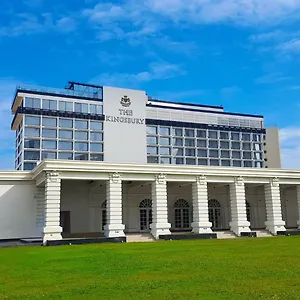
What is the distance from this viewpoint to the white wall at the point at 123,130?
240ft

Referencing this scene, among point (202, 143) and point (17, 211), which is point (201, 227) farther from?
point (202, 143)

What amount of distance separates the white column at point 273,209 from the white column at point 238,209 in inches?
98.2

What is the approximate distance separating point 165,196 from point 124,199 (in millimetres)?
6124

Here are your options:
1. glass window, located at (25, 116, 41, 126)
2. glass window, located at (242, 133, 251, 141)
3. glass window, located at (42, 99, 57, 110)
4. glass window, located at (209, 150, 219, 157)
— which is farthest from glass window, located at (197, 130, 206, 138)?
glass window, located at (25, 116, 41, 126)

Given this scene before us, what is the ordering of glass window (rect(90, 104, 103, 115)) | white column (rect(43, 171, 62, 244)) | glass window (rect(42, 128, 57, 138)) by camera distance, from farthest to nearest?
glass window (rect(90, 104, 103, 115)) → glass window (rect(42, 128, 57, 138)) → white column (rect(43, 171, 62, 244))

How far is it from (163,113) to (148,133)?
6.23 m

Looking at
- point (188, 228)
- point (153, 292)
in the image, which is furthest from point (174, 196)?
point (153, 292)

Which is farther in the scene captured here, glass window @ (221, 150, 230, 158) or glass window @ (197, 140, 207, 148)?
glass window @ (221, 150, 230, 158)

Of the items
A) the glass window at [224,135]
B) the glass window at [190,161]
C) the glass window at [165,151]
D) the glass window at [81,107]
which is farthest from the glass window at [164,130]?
the glass window at [81,107]

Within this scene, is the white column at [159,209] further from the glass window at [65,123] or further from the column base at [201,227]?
the glass window at [65,123]

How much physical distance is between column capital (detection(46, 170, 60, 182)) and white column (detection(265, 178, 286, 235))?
18.7 m

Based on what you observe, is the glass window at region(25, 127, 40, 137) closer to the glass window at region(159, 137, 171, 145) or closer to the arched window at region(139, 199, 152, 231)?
the glass window at region(159, 137, 171, 145)

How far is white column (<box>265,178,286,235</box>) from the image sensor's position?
113 feet

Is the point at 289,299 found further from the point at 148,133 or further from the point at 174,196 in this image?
the point at 148,133
